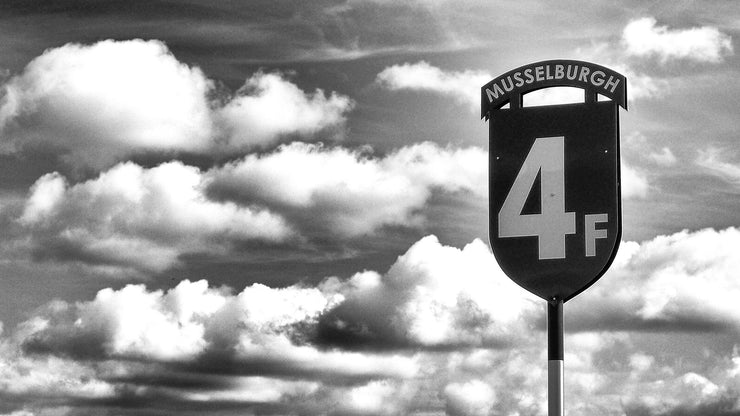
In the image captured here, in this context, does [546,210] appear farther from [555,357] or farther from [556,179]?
[555,357]

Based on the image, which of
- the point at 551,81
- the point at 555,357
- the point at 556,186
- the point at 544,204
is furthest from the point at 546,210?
the point at 555,357

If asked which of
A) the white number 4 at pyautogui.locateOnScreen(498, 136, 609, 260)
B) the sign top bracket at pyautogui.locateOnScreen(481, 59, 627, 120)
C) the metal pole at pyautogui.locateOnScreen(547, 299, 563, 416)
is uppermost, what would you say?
the sign top bracket at pyautogui.locateOnScreen(481, 59, 627, 120)

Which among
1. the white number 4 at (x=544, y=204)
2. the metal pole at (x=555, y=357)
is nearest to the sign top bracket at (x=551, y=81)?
the white number 4 at (x=544, y=204)

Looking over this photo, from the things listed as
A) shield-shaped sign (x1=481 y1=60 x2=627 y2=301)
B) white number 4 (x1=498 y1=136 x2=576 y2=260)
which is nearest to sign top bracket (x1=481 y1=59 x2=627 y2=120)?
shield-shaped sign (x1=481 y1=60 x2=627 y2=301)

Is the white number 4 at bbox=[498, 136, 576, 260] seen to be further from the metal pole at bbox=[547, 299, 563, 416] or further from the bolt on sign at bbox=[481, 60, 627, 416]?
the metal pole at bbox=[547, 299, 563, 416]

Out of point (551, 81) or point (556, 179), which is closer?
point (556, 179)

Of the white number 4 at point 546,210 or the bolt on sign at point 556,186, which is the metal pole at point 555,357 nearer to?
the bolt on sign at point 556,186
